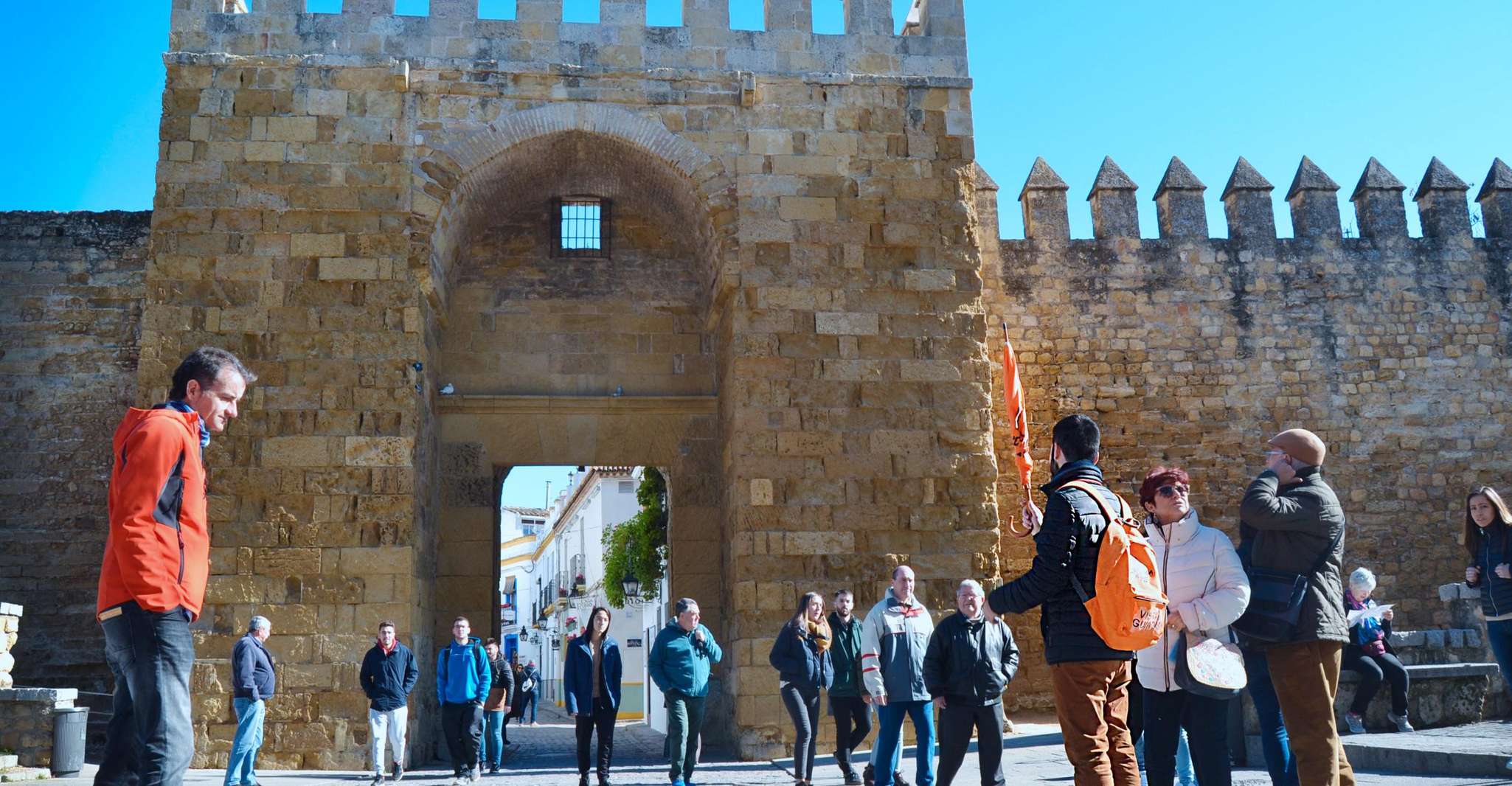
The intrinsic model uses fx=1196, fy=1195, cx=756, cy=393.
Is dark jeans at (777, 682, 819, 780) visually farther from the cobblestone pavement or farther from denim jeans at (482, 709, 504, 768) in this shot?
denim jeans at (482, 709, 504, 768)

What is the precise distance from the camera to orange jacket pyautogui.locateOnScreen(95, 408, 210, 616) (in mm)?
2992

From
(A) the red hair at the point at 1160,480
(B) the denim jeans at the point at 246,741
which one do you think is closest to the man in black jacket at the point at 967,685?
(A) the red hair at the point at 1160,480

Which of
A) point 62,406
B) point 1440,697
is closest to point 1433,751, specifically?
point 1440,697

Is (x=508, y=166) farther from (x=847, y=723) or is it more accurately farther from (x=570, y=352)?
(x=847, y=723)

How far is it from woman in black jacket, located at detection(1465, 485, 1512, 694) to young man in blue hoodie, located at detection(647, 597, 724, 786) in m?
4.06

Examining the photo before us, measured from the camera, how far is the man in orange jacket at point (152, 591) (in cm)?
292

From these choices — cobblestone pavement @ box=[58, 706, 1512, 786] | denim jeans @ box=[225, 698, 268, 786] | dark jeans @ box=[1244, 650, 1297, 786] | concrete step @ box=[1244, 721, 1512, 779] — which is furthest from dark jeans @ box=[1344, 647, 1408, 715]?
denim jeans @ box=[225, 698, 268, 786]

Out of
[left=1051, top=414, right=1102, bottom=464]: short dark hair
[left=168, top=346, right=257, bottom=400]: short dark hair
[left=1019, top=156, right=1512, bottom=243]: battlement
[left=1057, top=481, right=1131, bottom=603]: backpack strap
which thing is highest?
[left=1019, top=156, right=1512, bottom=243]: battlement

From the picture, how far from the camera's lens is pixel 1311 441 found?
14.1ft

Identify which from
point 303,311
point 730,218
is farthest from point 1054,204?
point 303,311

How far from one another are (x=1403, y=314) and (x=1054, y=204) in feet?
13.9

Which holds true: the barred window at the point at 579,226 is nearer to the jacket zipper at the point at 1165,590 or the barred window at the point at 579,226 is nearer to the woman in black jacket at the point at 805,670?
the woman in black jacket at the point at 805,670

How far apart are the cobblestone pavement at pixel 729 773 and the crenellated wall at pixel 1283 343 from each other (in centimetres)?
396

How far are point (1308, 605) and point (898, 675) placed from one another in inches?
103
